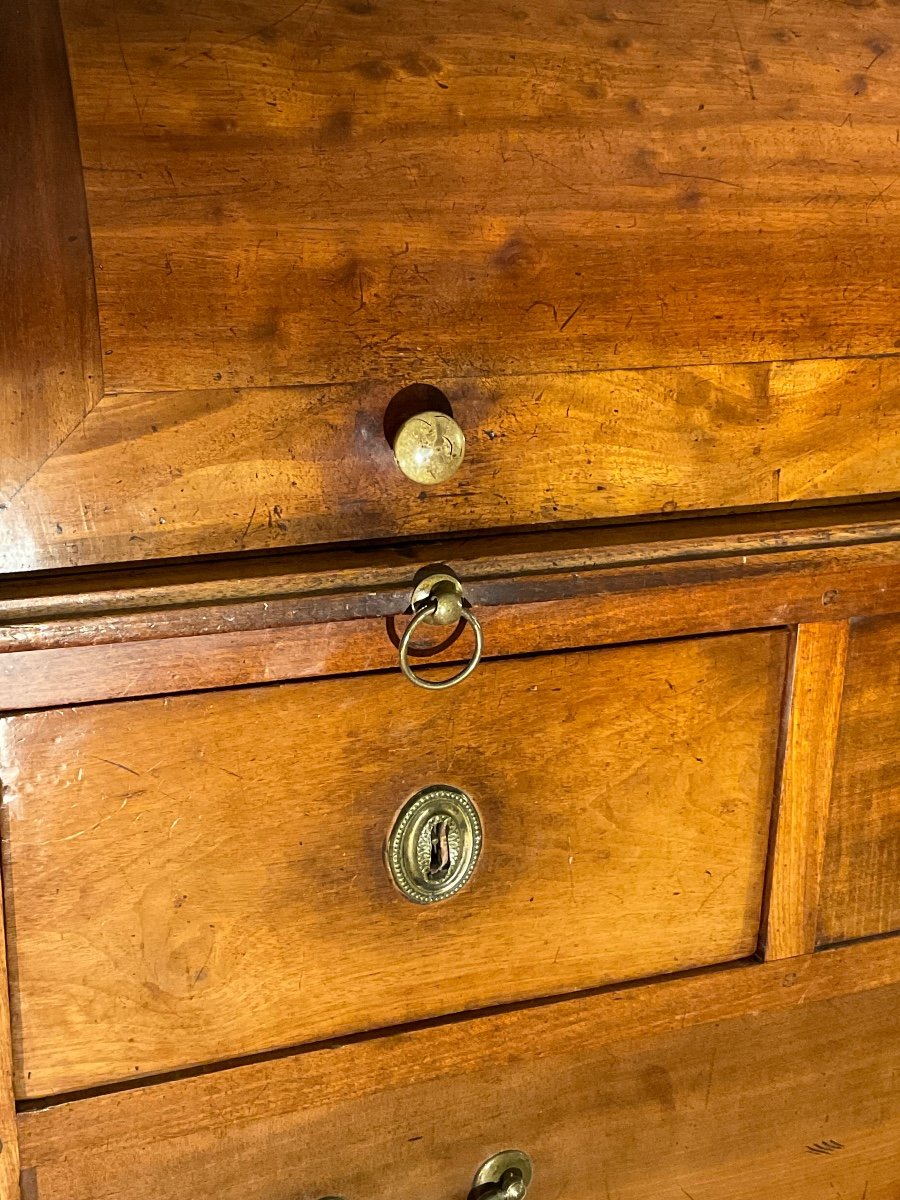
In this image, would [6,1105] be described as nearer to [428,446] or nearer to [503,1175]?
[503,1175]

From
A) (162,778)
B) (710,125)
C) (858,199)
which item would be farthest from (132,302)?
(858,199)

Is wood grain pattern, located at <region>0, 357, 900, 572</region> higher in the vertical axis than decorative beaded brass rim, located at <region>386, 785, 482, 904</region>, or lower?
higher

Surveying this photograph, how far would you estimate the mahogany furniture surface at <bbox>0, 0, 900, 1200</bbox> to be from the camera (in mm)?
644

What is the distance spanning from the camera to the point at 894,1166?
3.15 ft

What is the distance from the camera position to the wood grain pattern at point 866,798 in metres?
0.81

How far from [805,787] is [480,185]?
49 centimetres

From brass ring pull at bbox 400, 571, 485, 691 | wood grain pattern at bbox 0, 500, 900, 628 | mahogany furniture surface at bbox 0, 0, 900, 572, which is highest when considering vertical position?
mahogany furniture surface at bbox 0, 0, 900, 572

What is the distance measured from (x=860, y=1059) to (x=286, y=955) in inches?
20.4

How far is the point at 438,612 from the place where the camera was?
2.15 ft

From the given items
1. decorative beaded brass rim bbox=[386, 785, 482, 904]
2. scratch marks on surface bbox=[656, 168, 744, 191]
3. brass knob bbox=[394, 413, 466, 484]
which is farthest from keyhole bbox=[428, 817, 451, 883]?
scratch marks on surface bbox=[656, 168, 744, 191]

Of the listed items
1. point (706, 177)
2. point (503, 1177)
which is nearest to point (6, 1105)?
point (503, 1177)

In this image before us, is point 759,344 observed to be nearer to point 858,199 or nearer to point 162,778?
point 858,199

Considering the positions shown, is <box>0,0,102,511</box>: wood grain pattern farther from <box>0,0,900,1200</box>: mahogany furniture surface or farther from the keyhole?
the keyhole

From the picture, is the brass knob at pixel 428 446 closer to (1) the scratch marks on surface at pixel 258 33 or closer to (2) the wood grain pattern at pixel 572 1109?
(1) the scratch marks on surface at pixel 258 33
